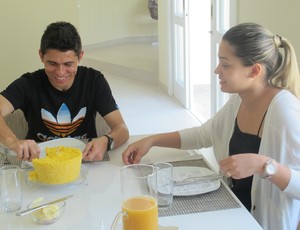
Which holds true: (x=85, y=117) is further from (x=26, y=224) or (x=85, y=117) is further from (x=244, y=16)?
(x=244, y=16)

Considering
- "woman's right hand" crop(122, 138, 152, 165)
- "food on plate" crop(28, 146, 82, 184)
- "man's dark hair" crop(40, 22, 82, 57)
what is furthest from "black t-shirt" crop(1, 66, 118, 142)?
"food on plate" crop(28, 146, 82, 184)

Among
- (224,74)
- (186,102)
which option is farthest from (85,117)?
(186,102)

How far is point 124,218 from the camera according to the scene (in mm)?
1010

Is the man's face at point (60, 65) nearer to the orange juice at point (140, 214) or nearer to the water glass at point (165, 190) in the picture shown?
the water glass at point (165, 190)

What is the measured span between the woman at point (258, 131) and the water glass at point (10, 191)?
44 centimetres

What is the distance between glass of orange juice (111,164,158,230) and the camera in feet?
3.27

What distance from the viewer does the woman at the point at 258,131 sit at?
137cm

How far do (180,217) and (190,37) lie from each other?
3853 mm

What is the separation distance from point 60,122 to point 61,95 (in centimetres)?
12

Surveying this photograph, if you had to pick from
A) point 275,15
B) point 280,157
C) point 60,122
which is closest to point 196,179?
point 280,157

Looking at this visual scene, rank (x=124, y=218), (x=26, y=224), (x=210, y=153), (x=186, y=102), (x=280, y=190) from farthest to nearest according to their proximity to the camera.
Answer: (x=186, y=102), (x=210, y=153), (x=280, y=190), (x=26, y=224), (x=124, y=218)

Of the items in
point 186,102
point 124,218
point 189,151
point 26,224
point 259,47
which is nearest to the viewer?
point 124,218

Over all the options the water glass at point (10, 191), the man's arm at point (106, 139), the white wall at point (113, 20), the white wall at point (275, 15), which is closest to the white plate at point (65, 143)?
the man's arm at point (106, 139)

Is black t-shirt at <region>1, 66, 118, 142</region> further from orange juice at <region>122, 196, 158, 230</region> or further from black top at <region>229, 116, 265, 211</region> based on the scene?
orange juice at <region>122, 196, 158, 230</region>
